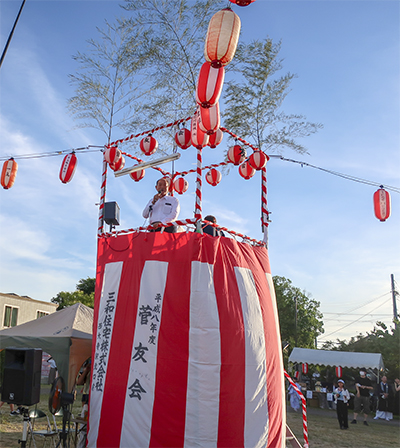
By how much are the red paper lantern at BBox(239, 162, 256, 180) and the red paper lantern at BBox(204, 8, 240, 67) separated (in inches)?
147

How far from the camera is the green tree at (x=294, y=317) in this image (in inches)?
1312

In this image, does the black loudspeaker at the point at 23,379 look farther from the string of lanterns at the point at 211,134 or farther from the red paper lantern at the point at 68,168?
the red paper lantern at the point at 68,168

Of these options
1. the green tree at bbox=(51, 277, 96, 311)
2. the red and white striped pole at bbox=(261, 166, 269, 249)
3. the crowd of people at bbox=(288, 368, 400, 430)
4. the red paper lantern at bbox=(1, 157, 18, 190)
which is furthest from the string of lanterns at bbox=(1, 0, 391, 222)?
the green tree at bbox=(51, 277, 96, 311)

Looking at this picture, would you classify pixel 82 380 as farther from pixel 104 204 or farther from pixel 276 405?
pixel 276 405

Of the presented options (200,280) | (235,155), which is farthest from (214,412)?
(235,155)

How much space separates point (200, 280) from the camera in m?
5.93

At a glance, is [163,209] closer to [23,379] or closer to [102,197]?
[102,197]

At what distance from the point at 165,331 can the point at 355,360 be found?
46.4 ft

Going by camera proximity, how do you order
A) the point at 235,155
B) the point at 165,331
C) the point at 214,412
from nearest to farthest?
1. the point at 214,412
2. the point at 165,331
3. the point at 235,155

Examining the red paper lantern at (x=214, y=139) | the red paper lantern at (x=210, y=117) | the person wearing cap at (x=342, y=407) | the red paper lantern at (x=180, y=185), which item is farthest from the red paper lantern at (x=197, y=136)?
the person wearing cap at (x=342, y=407)

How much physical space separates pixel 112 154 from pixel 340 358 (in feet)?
48.5

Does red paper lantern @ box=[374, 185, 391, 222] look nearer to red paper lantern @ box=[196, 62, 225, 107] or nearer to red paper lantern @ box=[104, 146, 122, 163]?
red paper lantern @ box=[196, 62, 225, 107]

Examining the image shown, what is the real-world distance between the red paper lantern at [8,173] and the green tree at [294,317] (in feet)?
87.4

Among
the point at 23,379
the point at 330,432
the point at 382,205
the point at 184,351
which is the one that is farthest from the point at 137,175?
the point at 330,432
